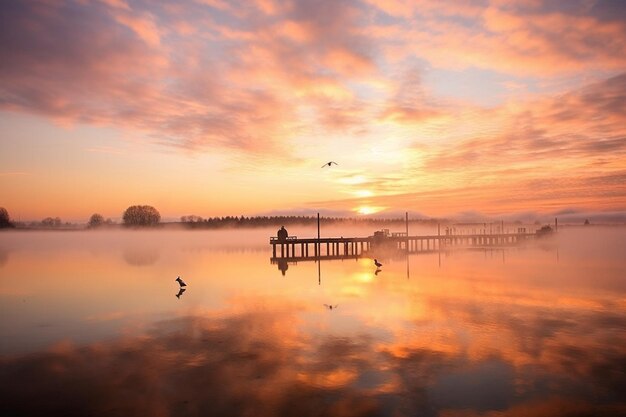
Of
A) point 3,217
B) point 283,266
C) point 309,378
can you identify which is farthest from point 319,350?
point 3,217

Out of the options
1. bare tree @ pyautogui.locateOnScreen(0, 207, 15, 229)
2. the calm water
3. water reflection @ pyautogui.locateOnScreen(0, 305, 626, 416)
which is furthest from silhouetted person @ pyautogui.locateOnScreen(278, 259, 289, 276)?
bare tree @ pyautogui.locateOnScreen(0, 207, 15, 229)

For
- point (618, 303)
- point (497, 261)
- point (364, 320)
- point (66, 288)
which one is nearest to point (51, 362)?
point (364, 320)

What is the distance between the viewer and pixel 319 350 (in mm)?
16547

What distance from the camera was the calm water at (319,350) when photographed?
1179 cm

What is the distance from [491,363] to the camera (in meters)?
14.7

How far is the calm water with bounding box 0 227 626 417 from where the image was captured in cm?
1179

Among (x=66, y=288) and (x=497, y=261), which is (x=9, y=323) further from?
(x=497, y=261)

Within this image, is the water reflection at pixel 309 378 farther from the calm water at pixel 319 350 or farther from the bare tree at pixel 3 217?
the bare tree at pixel 3 217

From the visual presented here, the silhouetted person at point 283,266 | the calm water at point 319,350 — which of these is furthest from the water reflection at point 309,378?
the silhouetted person at point 283,266

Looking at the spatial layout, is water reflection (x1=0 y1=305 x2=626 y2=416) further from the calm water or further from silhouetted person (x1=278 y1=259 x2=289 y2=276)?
silhouetted person (x1=278 y1=259 x2=289 y2=276)

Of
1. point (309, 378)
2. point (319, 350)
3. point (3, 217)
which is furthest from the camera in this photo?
point (3, 217)

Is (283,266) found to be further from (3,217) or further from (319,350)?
(3,217)

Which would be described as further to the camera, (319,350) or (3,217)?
(3,217)

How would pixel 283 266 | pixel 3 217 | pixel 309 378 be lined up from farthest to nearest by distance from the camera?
pixel 3 217
pixel 283 266
pixel 309 378
